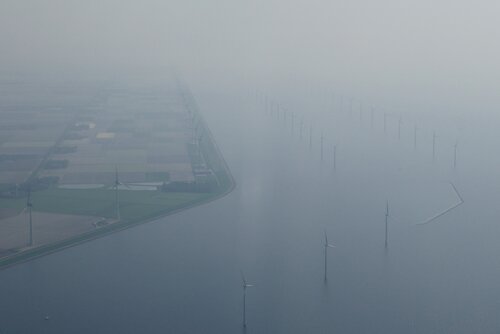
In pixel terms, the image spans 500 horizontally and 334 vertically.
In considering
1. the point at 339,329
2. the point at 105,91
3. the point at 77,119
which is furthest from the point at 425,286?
the point at 105,91

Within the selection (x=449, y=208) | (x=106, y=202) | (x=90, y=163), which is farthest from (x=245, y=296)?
(x=90, y=163)

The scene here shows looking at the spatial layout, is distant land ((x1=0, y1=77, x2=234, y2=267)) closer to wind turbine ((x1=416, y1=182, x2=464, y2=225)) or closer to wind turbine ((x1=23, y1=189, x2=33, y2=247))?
wind turbine ((x1=23, y1=189, x2=33, y2=247))

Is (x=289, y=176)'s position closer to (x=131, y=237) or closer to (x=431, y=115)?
(x=131, y=237)

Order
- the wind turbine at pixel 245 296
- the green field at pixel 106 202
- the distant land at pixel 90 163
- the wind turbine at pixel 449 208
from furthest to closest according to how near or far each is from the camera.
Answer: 1. the wind turbine at pixel 449 208
2. the green field at pixel 106 202
3. the distant land at pixel 90 163
4. the wind turbine at pixel 245 296

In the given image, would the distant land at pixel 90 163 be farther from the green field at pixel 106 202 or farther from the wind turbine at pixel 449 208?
the wind turbine at pixel 449 208

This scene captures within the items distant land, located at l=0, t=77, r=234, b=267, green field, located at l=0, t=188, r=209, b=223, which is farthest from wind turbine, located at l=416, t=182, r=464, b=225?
green field, located at l=0, t=188, r=209, b=223

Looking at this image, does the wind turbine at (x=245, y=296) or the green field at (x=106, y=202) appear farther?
the green field at (x=106, y=202)

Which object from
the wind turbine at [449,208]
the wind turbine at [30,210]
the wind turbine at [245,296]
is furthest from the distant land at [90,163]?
the wind turbine at [449,208]

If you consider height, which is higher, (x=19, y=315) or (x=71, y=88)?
(x=71, y=88)
